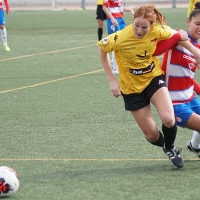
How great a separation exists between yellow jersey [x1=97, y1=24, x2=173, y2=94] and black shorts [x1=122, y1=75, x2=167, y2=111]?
3 centimetres

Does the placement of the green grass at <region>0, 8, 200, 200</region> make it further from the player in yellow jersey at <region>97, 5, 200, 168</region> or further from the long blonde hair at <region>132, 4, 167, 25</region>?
the long blonde hair at <region>132, 4, 167, 25</region>

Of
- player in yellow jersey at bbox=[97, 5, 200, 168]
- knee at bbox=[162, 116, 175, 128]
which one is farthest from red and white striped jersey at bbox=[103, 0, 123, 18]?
knee at bbox=[162, 116, 175, 128]

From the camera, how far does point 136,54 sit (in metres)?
6.66

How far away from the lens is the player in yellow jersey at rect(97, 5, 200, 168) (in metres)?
6.52

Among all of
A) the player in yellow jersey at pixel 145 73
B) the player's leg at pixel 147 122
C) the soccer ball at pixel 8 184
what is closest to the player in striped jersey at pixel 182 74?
the player in yellow jersey at pixel 145 73

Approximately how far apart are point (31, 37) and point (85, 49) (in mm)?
4223

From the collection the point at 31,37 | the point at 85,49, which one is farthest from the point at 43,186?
the point at 31,37

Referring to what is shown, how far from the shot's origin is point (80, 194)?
19.0 feet

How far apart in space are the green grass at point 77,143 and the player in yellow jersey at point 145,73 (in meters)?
0.36

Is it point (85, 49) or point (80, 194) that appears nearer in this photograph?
point (80, 194)

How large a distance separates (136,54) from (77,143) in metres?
1.58

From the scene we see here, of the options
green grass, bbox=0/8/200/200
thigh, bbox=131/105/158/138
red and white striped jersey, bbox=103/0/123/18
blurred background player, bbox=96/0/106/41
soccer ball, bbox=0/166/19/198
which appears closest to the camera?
soccer ball, bbox=0/166/19/198

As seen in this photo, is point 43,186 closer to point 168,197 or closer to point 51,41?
point 168,197

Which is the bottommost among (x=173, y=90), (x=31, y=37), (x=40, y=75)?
(x=31, y=37)
